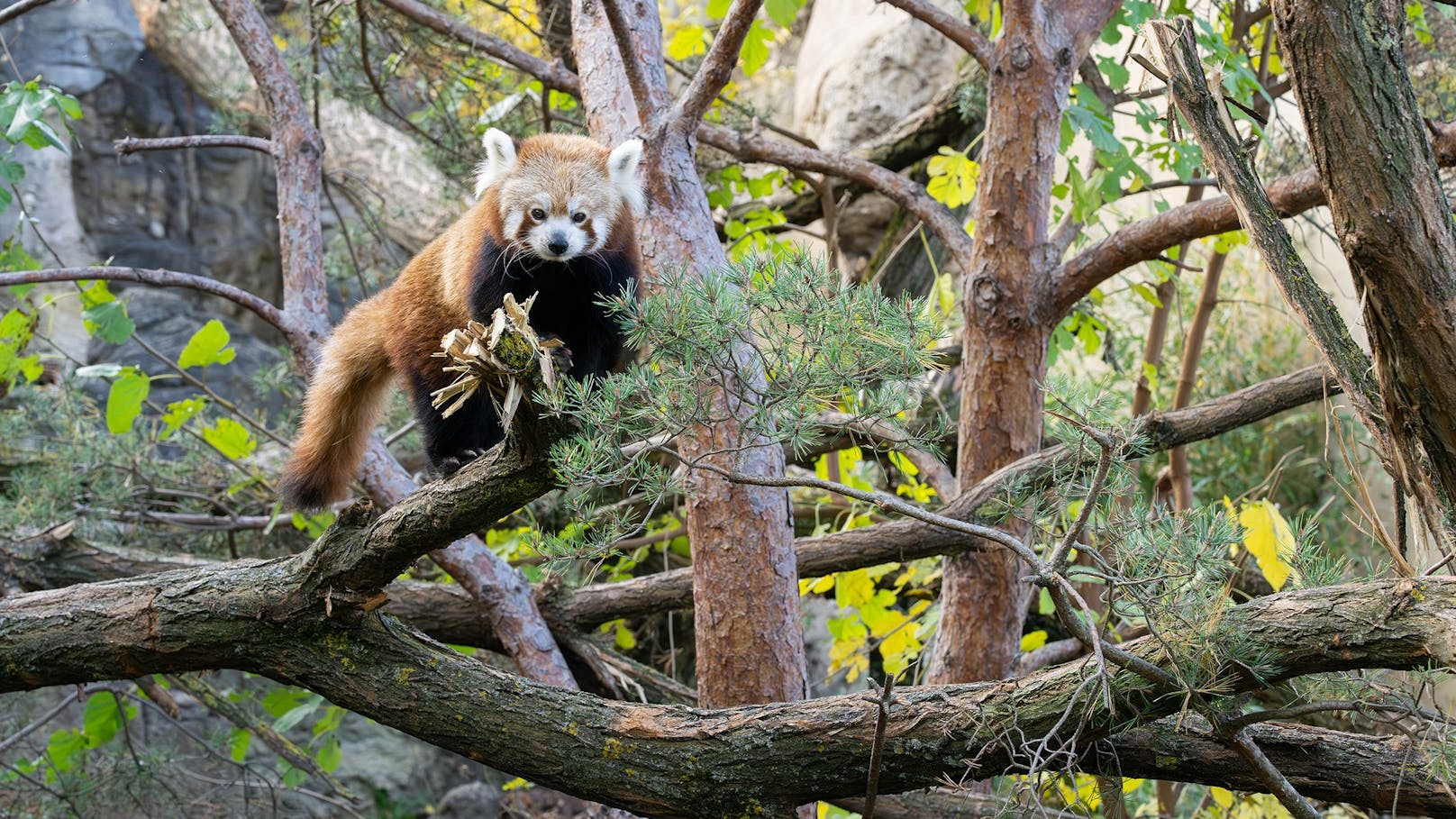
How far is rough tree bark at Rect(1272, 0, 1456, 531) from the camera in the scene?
1.66 metres

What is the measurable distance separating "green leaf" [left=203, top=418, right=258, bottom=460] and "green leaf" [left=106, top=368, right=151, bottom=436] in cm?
25

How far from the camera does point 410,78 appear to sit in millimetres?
5270

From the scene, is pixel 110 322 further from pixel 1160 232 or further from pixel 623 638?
pixel 1160 232

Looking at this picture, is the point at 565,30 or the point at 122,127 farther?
the point at 122,127

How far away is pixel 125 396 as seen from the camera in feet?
11.4

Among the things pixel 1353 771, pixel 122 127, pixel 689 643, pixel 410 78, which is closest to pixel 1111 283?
pixel 689 643

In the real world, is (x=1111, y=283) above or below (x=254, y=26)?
below

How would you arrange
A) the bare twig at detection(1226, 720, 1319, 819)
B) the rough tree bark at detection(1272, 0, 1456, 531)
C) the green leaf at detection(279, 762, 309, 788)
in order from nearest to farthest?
the rough tree bark at detection(1272, 0, 1456, 531) < the bare twig at detection(1226, 720, 1319, 819) < the green leaf at detection(279, 762, 309, 788)

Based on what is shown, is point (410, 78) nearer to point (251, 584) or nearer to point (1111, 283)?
point (251, 584)

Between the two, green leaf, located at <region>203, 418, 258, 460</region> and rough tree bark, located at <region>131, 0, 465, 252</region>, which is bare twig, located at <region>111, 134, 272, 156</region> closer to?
green leaf, located at <region>203, 418, 258, 460</region>

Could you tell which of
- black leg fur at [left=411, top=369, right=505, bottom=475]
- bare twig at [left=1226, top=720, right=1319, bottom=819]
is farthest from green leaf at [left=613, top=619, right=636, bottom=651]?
bare twig at [left=1226, top=720, right=1319, bottom=819]

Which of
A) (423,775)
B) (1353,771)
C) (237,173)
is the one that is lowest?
(423,775)

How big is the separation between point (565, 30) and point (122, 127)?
4.88m

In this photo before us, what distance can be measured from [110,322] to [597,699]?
7.28 feet
